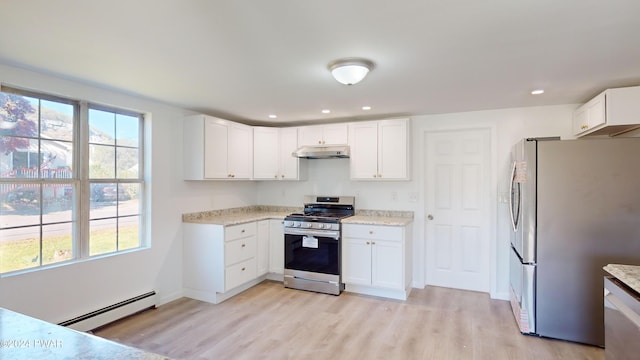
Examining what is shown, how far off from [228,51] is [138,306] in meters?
2.76

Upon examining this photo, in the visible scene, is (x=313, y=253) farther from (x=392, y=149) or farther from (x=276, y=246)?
(x=392, y=149)

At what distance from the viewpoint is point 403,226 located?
380cm

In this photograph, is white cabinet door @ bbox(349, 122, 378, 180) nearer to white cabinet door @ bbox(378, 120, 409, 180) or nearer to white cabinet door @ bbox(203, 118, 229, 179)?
white cabinet door @ bbox(378, 120, 409, 180)

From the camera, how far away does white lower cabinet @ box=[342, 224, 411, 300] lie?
12.5 ft

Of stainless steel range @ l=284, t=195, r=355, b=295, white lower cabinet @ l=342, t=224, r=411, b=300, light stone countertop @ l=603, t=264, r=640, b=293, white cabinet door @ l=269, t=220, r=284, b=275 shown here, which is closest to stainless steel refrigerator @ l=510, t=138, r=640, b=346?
light stone countertop @ l=603, t=264, r=640, b=293

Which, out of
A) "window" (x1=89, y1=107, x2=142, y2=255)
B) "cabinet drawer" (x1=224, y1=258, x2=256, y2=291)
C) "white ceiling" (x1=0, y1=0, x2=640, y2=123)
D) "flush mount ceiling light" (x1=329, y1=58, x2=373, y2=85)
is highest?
"white ceiling" (x1=0, y1=0, x2=640, y2=123)

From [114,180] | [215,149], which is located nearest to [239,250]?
[215,149]

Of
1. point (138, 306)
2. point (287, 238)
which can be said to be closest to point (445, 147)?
point (287, 238)

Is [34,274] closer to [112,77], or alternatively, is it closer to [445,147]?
[112,77]

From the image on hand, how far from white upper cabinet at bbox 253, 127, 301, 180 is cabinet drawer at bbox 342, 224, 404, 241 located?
1.15 metres

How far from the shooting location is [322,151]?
4316 millimetres

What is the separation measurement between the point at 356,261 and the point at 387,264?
1.24 ft

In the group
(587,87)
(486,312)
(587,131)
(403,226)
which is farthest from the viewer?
(403,226)

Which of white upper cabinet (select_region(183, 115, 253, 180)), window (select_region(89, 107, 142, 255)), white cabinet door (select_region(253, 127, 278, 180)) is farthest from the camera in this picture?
white cabinet door (select_region(253, 127, 278, 180))
